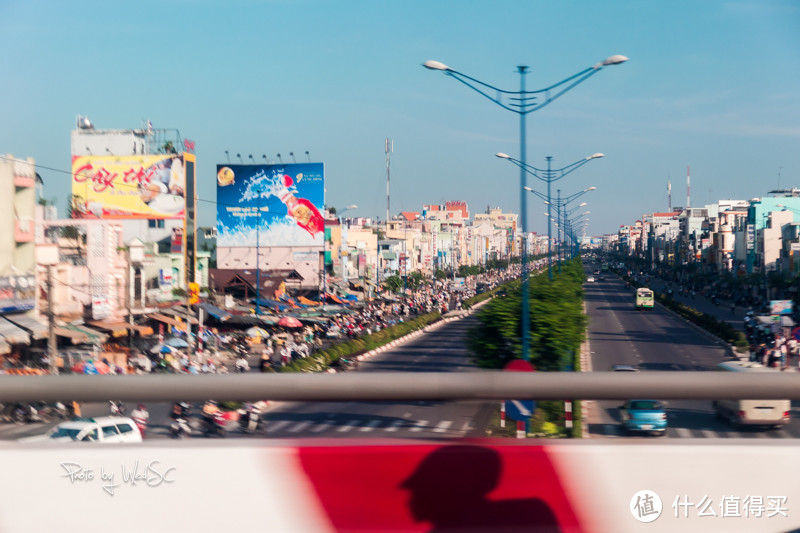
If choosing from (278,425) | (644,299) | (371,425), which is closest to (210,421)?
(278,425)

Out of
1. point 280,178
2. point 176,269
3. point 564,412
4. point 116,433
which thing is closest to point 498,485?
point 564,412

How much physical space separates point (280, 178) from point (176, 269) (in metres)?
13.0

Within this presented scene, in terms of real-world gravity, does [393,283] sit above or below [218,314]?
below

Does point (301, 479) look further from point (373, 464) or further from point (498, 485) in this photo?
point (498, 485)

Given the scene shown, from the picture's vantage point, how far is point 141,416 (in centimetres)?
212

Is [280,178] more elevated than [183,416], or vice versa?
[280,178]

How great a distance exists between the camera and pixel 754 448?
1.96m

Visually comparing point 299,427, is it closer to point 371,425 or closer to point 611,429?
point 371,425

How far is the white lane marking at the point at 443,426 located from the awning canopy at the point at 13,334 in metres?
7.74

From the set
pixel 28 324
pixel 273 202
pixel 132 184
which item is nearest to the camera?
pixel 28 324

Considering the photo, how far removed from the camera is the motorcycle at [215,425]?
2.07 m

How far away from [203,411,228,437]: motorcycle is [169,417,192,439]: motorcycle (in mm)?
47

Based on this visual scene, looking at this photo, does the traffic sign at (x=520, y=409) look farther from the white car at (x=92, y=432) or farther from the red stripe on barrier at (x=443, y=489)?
the white car at (x=92, y=432)
